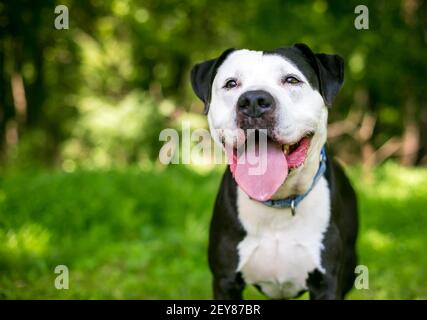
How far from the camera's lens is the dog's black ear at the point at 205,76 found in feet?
10.2

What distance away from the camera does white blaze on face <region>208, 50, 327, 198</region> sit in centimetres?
265

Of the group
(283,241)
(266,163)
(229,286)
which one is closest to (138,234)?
(229,286)

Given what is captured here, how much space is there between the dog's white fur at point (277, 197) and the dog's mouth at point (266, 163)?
0.22 ft

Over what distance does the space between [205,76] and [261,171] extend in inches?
27.2

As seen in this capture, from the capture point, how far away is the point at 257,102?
260cm

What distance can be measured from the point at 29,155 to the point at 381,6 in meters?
10.1

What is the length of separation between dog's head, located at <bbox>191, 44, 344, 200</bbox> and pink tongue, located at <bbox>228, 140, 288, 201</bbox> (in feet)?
0.05

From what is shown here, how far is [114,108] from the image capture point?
1266 centimetres

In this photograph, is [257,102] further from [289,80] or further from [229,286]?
[229,286]

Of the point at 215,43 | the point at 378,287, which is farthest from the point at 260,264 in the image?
the point at 215,43

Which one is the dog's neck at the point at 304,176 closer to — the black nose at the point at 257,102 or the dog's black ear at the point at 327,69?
the dog's black ear at the point at 327,69

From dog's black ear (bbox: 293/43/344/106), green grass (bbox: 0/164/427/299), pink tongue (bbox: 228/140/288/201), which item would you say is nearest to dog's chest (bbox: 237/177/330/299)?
pink tongue (bbox: 228/140/288/201)

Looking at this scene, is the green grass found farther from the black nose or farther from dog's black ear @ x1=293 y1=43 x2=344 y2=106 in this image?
the black nose
